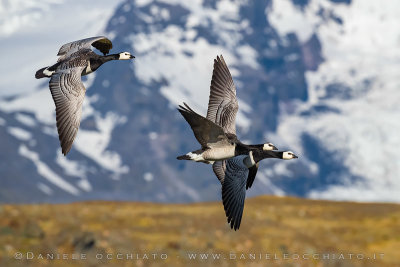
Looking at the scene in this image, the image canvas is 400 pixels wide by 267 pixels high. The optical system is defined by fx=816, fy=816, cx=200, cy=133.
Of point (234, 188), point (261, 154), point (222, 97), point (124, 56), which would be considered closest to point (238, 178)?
point (234, 188)

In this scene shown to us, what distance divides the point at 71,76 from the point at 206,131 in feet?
7.59

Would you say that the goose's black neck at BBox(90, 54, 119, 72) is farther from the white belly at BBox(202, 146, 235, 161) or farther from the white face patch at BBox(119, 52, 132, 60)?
the white belly at BBox(202, 146, 235, 161)

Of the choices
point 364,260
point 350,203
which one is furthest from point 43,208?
point 350,203

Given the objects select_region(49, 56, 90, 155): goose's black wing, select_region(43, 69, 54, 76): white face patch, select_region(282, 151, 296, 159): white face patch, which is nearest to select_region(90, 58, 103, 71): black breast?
select_region(49, 56, 90, 155): goose's black wing

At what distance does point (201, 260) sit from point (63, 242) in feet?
29.9

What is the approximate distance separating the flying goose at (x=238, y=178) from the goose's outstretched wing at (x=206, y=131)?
0.72 meters

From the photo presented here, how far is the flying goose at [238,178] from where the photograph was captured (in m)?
13.1

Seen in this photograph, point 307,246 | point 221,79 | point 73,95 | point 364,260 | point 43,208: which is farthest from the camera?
point 43,208

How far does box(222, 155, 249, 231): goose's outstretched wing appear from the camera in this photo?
13.0 meters

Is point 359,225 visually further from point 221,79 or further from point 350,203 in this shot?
point 221,79

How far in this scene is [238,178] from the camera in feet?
46.3

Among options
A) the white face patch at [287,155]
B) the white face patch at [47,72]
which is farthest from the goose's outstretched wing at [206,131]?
the white face patch at [47,72]

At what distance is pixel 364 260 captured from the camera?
57594 mm

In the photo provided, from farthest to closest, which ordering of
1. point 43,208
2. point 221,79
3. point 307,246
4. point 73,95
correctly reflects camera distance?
point 43,208 → point 307,246 → point 221,79 → point 73,95
